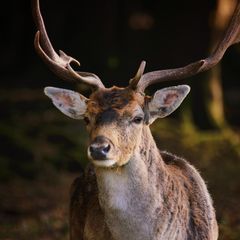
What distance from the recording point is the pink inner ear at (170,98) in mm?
7352

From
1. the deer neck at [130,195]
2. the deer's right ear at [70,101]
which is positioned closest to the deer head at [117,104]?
the deer's right ear at [70,101]

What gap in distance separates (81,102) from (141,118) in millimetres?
546

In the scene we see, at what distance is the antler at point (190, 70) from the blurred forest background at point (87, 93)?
2533 mm

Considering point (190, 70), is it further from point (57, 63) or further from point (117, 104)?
point (57, 63)

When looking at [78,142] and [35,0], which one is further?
[78,142]

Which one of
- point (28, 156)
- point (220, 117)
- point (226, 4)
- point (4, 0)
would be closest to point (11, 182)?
point (28, 156)

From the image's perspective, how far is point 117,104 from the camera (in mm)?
7035

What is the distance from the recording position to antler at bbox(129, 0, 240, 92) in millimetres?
7320

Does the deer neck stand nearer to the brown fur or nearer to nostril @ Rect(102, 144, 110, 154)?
the brown fur

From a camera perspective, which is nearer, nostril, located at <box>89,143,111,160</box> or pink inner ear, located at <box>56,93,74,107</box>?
nostril, located at <box>89,143,111,160</box>

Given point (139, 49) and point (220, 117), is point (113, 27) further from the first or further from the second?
point (220, 117)

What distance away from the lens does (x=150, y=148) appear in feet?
23.7

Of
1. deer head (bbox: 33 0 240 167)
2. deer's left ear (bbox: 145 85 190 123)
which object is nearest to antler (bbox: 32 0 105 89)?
deer head (bbox: 33 0 240 167)

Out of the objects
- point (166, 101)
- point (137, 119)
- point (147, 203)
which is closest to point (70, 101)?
point (137, 119)
